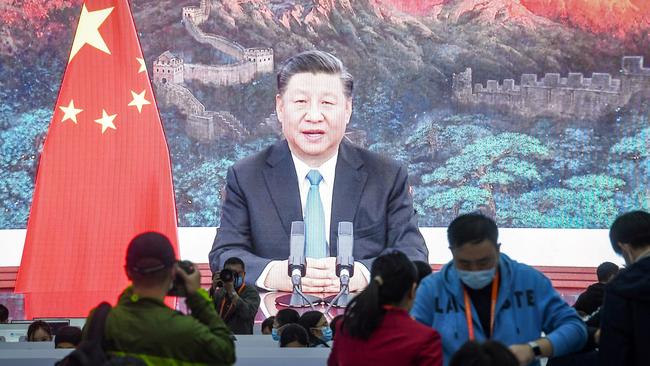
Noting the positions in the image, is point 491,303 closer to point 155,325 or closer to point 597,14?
point 155,325

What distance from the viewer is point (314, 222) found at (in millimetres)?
7820

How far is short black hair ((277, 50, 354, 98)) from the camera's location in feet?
26.5

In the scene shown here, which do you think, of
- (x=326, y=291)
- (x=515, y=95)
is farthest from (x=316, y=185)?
(x=515, y=95)

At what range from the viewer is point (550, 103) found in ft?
28.6

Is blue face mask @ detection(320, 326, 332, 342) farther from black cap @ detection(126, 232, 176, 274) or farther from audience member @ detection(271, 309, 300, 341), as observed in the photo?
black cap @ detection(126, 232, 176, 274)

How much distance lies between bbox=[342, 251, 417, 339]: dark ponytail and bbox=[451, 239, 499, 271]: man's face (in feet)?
0.60

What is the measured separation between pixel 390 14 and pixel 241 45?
1257 millimetres

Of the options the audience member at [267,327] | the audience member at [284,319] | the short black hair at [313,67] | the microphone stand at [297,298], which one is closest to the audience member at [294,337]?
the audience member at [284,319]

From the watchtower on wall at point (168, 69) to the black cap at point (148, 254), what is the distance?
19.8 ft

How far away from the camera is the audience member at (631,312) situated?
310 centimetres

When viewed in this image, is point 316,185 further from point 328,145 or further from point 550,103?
point 550,103

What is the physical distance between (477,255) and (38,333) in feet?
10.2

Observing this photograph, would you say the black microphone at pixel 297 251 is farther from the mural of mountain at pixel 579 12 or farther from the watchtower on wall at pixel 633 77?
the watchtower on wall at pixel 633 77

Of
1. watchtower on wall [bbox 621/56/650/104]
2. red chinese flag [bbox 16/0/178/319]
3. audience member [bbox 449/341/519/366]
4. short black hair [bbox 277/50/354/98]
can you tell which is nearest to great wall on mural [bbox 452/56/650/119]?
watchtower on wall [bbox 621/56/650/104]
